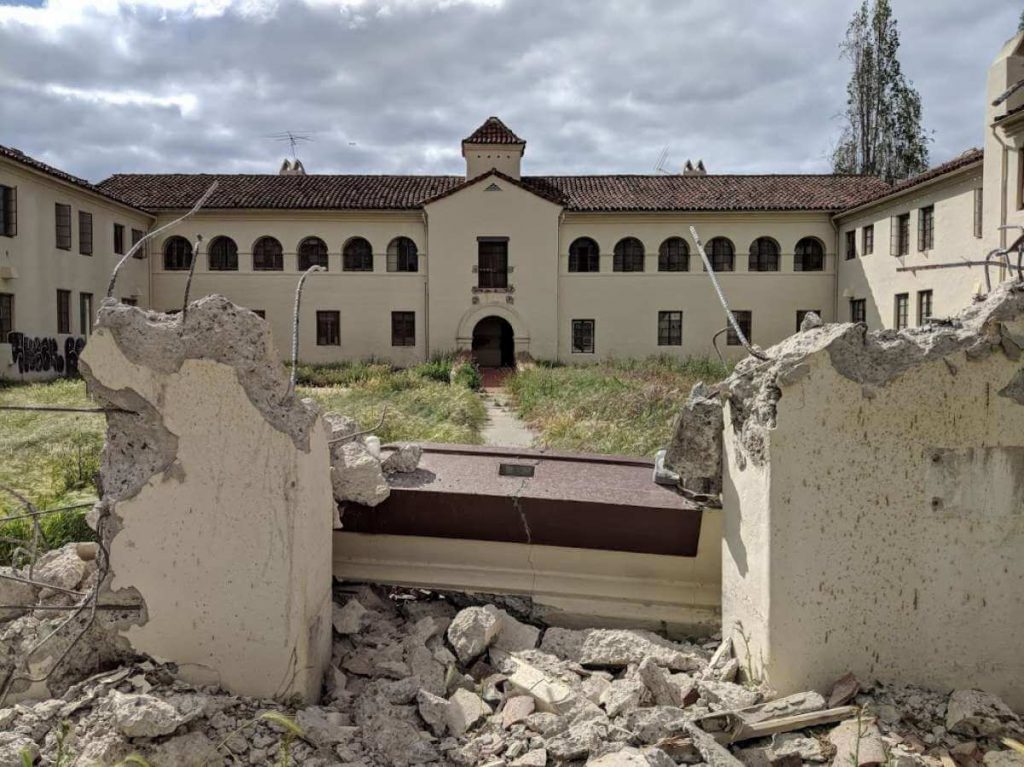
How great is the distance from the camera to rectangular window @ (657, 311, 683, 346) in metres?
29.2

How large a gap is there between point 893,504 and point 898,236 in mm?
24303

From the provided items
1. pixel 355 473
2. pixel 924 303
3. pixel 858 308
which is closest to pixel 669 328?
pixel 858 308

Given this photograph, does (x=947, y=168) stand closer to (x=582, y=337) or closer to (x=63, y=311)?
(x=582, y=337)

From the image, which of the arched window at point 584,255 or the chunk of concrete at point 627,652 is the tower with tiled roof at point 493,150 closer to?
the arched window at point 584,255

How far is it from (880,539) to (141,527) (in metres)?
3.03

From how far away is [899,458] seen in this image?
10.4ft

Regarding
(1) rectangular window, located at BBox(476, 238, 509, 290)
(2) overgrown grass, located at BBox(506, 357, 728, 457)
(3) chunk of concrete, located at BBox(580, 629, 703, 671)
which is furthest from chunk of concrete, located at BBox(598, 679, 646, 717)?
(1) rectangular window, located at BBox(476, 238, 509, 290)

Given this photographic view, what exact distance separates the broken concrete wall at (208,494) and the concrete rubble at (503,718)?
6.1 inches

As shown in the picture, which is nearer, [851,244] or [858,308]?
[858,308]

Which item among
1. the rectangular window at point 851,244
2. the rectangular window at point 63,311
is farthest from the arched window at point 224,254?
the rectangular window at point 851,244

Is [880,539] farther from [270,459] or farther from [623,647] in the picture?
[270,459]

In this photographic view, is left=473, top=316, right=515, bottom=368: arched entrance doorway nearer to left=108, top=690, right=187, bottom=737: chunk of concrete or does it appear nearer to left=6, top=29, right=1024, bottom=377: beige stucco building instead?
left=6, top=29, right=1024, bottom=377: beige stucco building

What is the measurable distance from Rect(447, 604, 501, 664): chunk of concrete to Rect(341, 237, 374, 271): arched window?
26564 millimetres

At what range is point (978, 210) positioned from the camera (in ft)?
66.6
